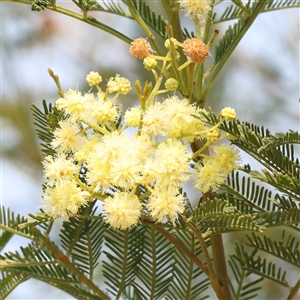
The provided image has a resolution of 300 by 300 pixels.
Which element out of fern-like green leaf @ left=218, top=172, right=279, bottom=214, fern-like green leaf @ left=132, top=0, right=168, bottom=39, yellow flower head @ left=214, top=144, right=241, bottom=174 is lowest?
yellow flower head @ left=214, top=144, right=241, bottom=174

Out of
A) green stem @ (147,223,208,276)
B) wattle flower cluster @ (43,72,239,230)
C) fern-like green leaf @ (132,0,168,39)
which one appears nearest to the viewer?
wattle flower cluster @ (43,72,239,230)

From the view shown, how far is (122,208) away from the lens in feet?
1.38

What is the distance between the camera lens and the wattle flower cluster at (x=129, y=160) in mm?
419

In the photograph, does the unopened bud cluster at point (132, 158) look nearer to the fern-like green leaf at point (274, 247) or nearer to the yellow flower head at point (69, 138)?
the yellow flower head at point (69, 138)

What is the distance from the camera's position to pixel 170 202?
1.40 feet

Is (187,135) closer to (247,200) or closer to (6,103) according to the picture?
(247,200)

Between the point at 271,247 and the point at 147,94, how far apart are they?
0.79 feet

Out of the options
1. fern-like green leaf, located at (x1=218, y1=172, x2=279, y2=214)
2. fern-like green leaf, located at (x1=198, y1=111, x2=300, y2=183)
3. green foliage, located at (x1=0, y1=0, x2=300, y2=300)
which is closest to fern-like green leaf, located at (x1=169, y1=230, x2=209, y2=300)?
green foliage, located at (x1=0, y1=0, x2=300, y2=300)

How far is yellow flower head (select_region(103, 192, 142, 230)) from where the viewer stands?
42 cm

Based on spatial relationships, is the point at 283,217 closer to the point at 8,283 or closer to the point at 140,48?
the point at 140,48

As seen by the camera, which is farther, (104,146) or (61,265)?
(61,265)

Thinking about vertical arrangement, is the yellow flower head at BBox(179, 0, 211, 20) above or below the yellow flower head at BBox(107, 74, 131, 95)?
above

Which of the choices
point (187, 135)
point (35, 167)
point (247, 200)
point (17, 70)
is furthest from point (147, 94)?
point (17, 70)

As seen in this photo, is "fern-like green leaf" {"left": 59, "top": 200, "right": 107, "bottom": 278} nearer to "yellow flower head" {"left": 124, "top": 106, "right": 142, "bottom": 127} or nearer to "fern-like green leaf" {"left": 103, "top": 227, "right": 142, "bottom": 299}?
"fern-like green leaf" {"left": 103, "top": 227, "right": 142, "bottom": 299}
